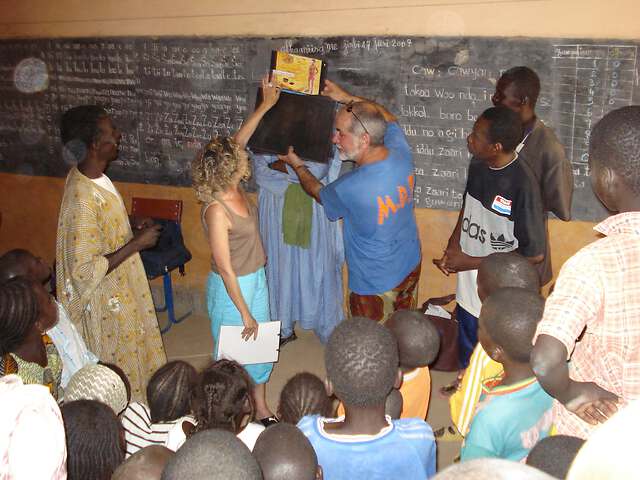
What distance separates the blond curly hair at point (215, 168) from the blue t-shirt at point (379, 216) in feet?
2.09

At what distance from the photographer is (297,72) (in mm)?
Result: 3914

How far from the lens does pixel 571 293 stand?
1.52 meters

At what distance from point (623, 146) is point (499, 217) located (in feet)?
5.63

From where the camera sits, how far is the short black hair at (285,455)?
151cm

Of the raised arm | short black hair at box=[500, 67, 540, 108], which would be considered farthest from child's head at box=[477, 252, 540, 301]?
the raised arm

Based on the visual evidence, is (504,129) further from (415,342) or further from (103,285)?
(103,285)

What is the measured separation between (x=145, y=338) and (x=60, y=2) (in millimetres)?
3287

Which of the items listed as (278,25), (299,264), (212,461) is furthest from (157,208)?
(212,461)

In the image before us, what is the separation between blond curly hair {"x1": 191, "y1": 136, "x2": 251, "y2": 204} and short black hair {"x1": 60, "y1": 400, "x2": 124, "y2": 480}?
1.44 m

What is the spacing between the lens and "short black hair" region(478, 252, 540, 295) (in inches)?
95.9

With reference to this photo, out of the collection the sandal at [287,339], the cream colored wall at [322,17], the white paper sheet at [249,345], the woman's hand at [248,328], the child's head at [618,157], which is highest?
the cream colored wall at [322,17]

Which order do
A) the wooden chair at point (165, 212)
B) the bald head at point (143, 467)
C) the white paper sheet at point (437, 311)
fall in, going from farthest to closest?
the wooden chair at point (165, 212)
the white paper sheet at point (437, 311)
the bald head at point (143, 467)

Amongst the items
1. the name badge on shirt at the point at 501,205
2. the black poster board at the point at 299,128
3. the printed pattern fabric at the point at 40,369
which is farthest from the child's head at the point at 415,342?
the black poster board at the point at 299,128

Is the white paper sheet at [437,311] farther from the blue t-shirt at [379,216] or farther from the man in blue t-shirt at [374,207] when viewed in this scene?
the blue t-shirt at [379,216]
